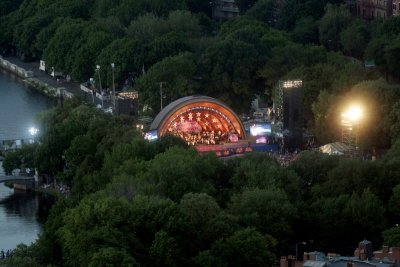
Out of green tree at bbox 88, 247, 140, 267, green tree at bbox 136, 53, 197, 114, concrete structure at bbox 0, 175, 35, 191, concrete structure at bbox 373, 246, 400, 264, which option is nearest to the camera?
concrete structure at bbox 373, 246, 400, 264

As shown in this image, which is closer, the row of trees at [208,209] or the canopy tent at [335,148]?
the row of trees at [208,209]

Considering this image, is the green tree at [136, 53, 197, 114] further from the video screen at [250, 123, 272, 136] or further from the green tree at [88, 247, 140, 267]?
the green tree at [88, 247, 140, 267]

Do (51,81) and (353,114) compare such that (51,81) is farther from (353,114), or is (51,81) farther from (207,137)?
(353,114)

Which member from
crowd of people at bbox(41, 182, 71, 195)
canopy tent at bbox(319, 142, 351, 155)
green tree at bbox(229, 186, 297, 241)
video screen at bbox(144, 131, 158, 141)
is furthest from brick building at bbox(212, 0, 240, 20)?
green tree at bbox(229, 186, 297, 241)

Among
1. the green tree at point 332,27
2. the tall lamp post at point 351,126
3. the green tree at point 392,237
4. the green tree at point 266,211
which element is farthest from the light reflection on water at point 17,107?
the green tree at point 392,237

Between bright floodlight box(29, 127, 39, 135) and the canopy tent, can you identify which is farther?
bright floodlight box(29, 127, 39, 135)

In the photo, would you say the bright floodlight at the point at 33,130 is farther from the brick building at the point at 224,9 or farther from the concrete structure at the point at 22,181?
the brick building at the point at 224,9

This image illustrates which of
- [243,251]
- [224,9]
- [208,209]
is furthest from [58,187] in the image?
[224,9]

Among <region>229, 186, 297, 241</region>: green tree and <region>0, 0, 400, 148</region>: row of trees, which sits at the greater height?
<region>0, 0, 400, 148</region>: row of trees
